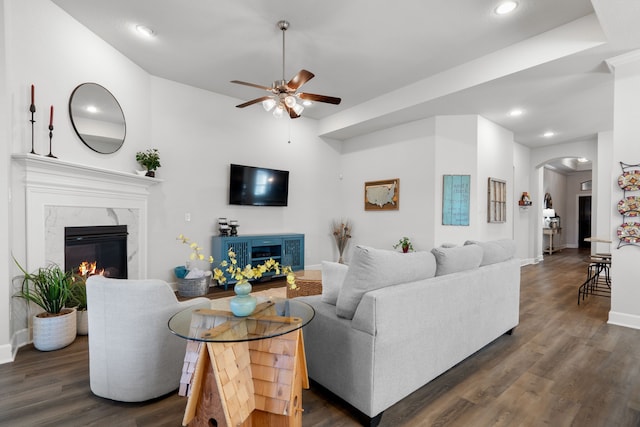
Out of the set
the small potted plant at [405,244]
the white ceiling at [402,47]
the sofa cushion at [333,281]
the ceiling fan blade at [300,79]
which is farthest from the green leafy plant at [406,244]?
A: the sofa cushion at [333,281]

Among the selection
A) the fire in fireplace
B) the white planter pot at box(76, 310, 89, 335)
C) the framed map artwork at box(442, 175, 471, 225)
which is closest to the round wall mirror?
the fire in fireplace

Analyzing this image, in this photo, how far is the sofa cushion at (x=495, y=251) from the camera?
2.73 metres

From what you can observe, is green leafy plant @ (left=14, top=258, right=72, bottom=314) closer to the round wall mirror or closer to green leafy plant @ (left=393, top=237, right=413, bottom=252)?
the round wall mirror

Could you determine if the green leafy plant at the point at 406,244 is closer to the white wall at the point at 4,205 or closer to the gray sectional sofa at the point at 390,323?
the gray sectional sofa at the point at 390,323

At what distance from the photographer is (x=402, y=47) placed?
3.72 m

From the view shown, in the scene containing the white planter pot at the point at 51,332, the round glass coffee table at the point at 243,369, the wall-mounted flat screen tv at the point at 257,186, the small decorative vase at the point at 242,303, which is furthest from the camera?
the wall-mounted flat screen tv at the point at 257,186

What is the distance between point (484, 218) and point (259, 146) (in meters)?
4.04

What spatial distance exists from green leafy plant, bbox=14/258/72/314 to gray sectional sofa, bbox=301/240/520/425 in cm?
221

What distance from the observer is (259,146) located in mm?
5598

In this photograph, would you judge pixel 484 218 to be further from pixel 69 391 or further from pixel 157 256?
pixel 69 391

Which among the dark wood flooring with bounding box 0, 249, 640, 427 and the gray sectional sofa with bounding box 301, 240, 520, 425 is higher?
the gray sectional sofa with bounding box 301, 240, 520, 425

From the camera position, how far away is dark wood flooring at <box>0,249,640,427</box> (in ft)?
5.82

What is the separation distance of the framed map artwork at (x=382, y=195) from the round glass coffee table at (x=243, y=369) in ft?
14.7

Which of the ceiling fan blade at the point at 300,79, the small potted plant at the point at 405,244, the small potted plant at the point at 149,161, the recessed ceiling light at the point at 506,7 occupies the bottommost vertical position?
the small potted plant at the point at 405,244
